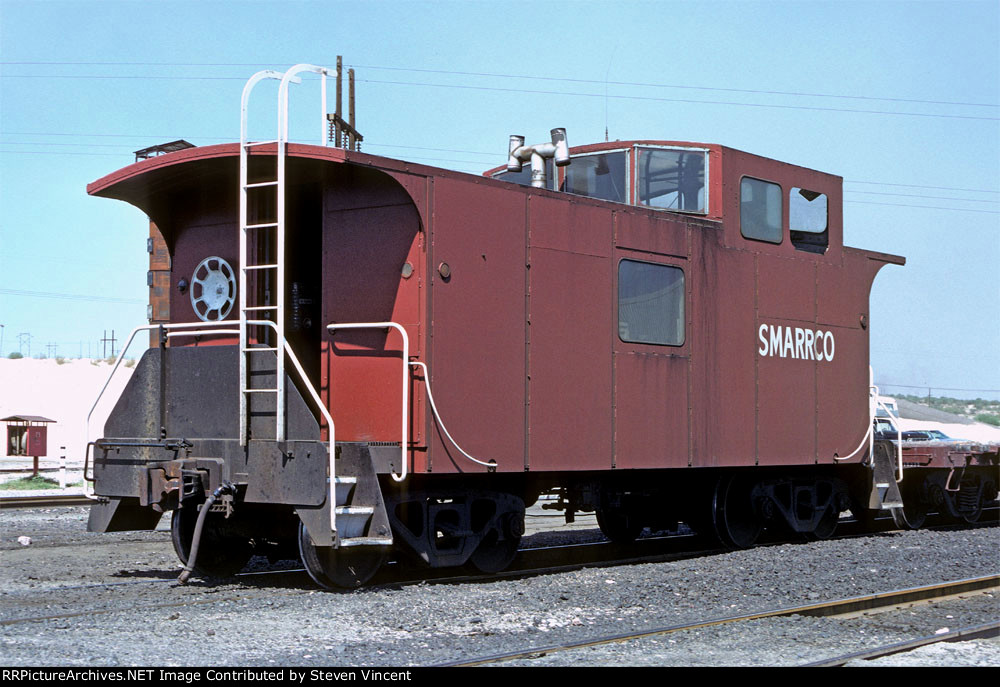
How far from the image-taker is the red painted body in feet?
29.3

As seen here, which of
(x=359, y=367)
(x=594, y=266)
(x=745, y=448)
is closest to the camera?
(x=359, y=367)

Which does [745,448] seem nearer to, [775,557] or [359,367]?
[775,557]

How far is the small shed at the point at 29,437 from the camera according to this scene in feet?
115

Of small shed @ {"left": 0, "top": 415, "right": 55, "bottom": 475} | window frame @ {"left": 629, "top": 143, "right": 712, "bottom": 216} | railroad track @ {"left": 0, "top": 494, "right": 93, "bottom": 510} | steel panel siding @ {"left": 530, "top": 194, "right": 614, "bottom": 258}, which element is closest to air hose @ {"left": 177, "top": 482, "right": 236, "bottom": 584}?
steel panel siding @ {"left": 530, "top": 194, "right": 614, "bottom": 258}

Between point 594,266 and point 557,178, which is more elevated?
point 557,178

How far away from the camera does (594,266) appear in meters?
10.2

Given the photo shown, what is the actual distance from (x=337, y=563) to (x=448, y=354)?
186cm

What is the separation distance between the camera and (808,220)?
41.6 ft

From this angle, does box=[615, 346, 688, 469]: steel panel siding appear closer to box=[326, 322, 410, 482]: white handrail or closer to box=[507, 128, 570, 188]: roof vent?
box=[507, 128, 570, 188]: roof vent

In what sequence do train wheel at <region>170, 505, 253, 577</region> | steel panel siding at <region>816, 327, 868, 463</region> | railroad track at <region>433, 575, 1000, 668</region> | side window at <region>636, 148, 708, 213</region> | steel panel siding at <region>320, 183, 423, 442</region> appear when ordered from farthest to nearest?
steel panel siding at <region>816, 327, 868, 463</region>
side window at <region>636, 148, 708, 213</region>
train wheel at <region>170, 505, 253, 577</region>
steel panel siding at <region>320, 183, 423, 442</region>
railroad track at <region>433, 575, 1000, 668</region>

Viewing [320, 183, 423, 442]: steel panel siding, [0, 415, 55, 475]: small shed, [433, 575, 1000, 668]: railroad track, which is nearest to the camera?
[433, 575, 1000, 668]: railroad track

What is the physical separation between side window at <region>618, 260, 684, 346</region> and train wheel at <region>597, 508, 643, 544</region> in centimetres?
220
